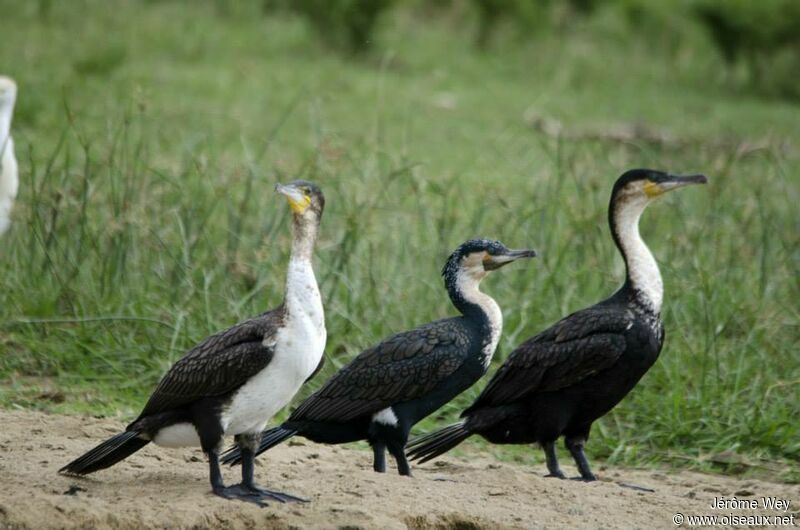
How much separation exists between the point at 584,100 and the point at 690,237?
19.3 ft

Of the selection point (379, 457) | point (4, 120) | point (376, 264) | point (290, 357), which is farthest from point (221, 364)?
point (4, 120)

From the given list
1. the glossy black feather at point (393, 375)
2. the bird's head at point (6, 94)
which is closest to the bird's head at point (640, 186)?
the glossy black feather at point (393, 375)

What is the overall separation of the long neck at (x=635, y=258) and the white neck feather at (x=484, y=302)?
54 centimetres

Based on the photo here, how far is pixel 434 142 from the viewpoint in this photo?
11.1m

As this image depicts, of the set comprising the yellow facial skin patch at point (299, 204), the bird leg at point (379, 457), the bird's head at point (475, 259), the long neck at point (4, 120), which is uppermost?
the yellow facial skin patch at point (299, 204)

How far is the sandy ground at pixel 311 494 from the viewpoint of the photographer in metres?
4.40

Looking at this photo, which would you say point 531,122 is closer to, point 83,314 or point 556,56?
point 556,56

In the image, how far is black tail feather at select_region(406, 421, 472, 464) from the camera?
5438 millimetres

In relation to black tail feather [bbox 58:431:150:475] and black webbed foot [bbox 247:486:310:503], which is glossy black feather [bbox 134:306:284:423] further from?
black webbed foot [bbox 247:486:310:503]

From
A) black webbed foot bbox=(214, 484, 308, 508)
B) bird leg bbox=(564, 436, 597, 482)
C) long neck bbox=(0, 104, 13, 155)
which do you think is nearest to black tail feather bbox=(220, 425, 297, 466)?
black webbed foot bbox=(214, 484, 308, 508)

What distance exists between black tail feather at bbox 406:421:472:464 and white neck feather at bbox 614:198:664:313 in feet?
2.87

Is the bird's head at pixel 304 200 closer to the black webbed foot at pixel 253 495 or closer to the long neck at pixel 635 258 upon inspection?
the black webbed foot at pixel 253 495

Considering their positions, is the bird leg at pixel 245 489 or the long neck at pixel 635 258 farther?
the long neck at pixel 635 258

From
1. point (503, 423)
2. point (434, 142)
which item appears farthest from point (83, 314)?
point (434, 142)
